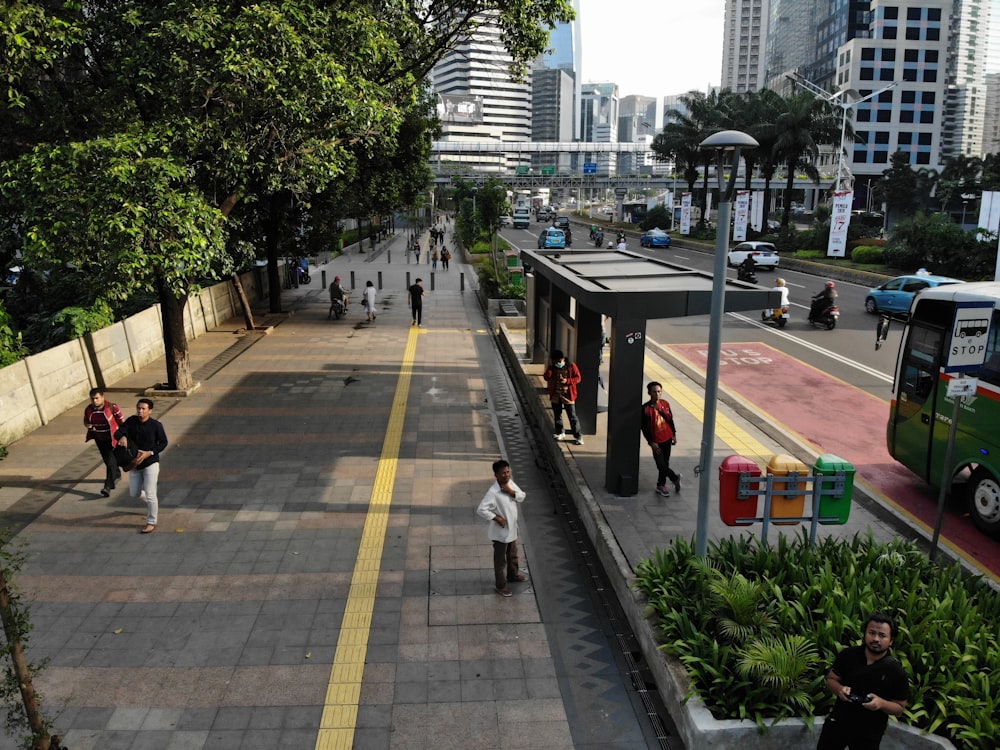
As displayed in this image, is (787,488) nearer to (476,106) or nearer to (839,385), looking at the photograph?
(839,385)

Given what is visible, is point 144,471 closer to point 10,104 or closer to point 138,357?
point 10,104

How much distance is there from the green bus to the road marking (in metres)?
6.39

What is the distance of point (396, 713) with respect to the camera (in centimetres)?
614

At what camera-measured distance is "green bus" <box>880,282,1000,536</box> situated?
29.6 feet

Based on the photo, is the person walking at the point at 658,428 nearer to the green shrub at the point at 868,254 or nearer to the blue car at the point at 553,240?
the green shrub at the point at 868,254

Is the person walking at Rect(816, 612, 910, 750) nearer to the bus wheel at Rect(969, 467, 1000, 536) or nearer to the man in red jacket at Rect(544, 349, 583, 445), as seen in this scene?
the bus wheel at Rect(969, 467, 1000, 536)

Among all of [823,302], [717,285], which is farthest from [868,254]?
[717,285]

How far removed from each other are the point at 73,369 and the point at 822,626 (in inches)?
533

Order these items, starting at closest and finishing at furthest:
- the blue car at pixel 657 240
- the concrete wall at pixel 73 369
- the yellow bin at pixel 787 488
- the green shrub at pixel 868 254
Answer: the yellow bin at pixel 787 488 → the concrete wall at pixel 73 369 → the green shrub at pixel 868 254 → the blue car at pixel 657 240

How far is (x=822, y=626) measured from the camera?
6.14 meters

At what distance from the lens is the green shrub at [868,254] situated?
133 feet

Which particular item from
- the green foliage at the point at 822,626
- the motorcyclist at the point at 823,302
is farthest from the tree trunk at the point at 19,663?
the motorcyclist at the point at 823,302

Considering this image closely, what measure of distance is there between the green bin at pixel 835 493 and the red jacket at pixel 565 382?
431cm

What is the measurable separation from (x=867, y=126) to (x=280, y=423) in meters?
101
